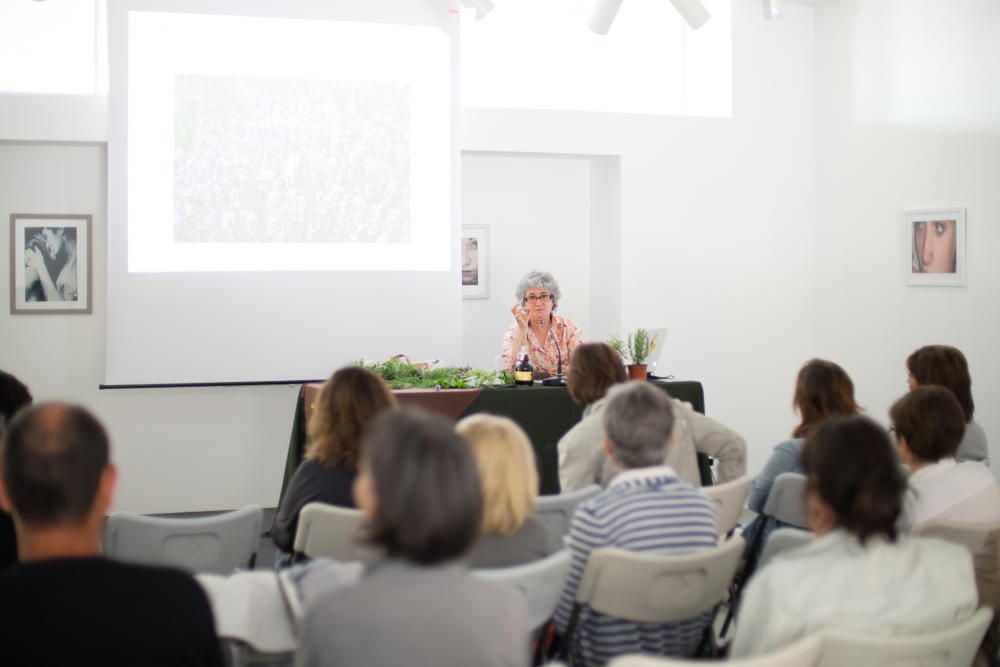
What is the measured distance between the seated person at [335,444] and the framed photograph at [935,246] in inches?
167

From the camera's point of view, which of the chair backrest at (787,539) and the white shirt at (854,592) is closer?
the white shirt at (854,592)

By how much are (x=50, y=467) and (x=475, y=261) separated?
6238 millimetres

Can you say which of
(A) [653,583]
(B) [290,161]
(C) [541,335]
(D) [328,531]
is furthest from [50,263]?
(A) [653,583]

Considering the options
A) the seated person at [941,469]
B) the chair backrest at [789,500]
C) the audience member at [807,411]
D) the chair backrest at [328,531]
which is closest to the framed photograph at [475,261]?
the audience member at [807,411]

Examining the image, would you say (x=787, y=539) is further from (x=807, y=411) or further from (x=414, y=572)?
(x=414, y=572)

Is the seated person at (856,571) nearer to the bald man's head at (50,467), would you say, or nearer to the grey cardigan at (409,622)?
the grey cardigan at (409,622)

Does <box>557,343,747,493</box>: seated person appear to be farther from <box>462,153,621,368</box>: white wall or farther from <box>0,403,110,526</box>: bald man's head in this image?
<box>462,153,621,368</box>: white wall

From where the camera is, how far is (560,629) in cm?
251

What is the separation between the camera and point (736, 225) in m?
7.01

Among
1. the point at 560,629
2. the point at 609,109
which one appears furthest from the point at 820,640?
the point at 609,109

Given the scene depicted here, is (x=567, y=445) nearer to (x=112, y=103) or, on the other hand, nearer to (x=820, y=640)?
(x=820, y=640)

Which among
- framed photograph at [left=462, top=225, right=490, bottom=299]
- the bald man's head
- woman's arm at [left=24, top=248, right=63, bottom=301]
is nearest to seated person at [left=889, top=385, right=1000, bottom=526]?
the bald man's head

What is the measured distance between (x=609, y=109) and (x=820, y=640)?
19.3ft

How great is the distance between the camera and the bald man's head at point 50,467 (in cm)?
163
